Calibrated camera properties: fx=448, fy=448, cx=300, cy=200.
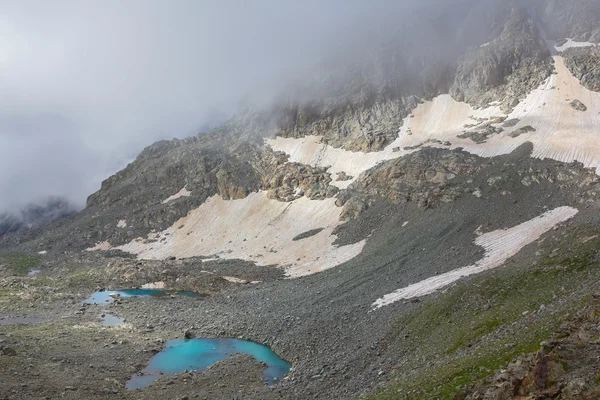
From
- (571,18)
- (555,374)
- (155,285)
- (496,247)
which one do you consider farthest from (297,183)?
(555,374)

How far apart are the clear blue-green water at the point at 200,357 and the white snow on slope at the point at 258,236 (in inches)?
1070

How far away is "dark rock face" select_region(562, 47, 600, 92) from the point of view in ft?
335

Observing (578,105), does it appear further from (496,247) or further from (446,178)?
(496,247)

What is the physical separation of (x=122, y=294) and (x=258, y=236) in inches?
1325

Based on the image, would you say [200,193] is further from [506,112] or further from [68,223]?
[506,112]

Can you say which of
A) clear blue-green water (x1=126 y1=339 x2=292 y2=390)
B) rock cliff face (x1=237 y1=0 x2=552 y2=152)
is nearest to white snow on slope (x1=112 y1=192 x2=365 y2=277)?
rock cliff face (x1=237 y1=0 x2=552 y2=152)

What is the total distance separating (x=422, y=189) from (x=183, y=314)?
48.1 m

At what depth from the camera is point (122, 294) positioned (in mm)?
76625

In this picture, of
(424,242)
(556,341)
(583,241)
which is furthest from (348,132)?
(556,341)

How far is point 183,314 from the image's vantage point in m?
58.2

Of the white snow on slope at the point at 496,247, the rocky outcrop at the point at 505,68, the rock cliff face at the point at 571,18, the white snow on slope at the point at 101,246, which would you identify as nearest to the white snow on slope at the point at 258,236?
the white snow on slope at the point at 101,246

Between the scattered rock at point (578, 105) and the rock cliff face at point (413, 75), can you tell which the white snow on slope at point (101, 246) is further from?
the scattered rock at point (578, 105)

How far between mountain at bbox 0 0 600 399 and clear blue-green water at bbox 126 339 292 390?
1183 millimetres

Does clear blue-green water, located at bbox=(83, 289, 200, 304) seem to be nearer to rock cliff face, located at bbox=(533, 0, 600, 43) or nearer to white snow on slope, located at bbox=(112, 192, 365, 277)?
white snow on slope, located at bbox=(112, 192, 365, 277)
